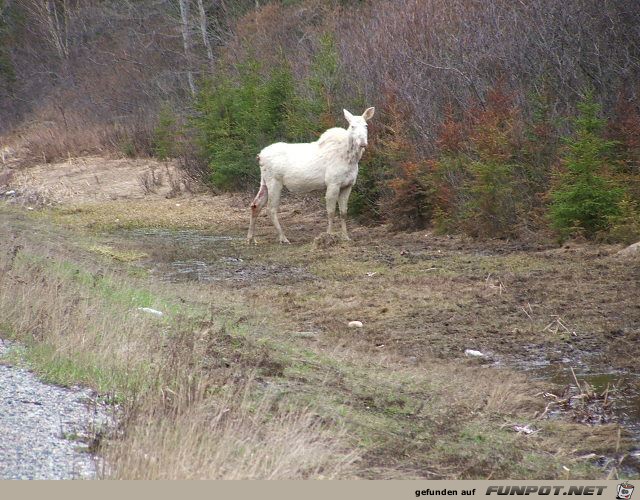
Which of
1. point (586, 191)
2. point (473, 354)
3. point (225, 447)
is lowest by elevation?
point (473, 354)

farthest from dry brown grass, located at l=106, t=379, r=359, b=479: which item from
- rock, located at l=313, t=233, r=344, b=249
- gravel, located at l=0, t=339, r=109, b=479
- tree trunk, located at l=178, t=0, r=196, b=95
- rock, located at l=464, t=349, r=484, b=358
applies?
tree trunk, located at l=178, t=0, r=196, b=95

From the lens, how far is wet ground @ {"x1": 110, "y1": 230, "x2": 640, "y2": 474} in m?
8.84

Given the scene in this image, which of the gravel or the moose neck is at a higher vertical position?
the gravel

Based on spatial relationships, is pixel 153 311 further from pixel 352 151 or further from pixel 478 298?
pixel 352 151

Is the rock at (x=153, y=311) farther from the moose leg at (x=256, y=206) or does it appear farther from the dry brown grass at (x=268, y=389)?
the moose leg at (x=256, y=206)

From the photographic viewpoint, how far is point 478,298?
464 inches

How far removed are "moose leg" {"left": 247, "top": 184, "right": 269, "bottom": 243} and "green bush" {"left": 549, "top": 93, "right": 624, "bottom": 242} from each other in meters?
5.89

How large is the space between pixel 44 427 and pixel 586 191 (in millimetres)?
10564

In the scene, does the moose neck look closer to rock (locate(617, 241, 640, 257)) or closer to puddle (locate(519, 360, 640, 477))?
rock (locate(617, 241, 640, 257))

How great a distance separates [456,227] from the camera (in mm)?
17422

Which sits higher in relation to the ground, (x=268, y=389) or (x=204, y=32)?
(x=204, y=32)

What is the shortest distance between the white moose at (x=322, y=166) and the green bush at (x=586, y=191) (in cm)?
364

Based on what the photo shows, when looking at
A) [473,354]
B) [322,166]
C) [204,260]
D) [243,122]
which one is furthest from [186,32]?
[473,354]

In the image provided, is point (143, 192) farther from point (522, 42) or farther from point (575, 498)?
point (575, 498)
